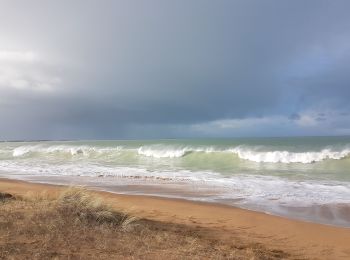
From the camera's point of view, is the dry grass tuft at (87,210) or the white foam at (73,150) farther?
the white foam at (73,150)

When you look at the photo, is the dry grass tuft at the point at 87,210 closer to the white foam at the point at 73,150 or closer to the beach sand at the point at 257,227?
the beach sand at the point at 257,227

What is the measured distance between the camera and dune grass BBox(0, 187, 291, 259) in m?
5.85

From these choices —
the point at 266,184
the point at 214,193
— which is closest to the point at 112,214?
the point at 214,193

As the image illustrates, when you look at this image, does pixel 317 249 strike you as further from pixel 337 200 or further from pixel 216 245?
pixel 337 200

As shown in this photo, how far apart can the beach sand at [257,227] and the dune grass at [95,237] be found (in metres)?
0.50

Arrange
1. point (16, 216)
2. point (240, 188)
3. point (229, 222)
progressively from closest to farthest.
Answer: point (16, 216), point (229, 222), point (240, 188)

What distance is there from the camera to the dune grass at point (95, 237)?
230 inches

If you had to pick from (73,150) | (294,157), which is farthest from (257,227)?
(73,150)

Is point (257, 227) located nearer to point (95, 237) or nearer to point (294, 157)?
point (95, 237)

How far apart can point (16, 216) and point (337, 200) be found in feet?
30.2

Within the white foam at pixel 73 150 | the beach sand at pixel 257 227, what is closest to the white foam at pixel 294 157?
the white foam at pixel 73 150

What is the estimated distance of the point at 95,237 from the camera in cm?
667

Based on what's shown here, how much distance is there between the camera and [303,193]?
45.1ft

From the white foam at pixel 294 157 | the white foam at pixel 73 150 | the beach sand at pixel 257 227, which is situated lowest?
the beach sand at pixel 257 227
